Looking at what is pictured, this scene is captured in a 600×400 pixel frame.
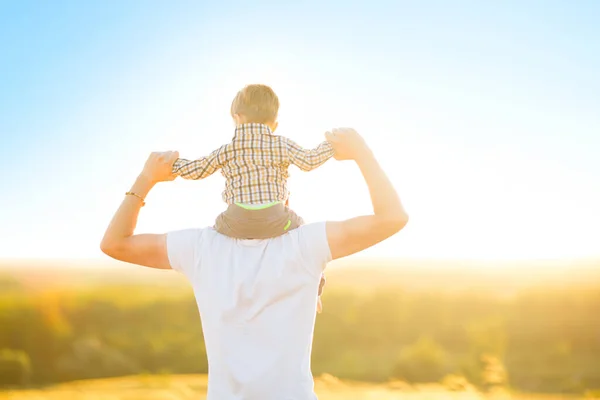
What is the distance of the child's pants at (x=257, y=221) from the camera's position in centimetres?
163

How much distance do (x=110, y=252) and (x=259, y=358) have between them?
2.03 ft

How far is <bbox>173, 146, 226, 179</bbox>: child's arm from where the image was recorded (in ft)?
5.76

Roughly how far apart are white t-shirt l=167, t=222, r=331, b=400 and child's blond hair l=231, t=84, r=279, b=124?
429 millimetres

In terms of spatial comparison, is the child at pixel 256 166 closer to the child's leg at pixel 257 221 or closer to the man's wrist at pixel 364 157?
the child's leg at pixel 257 221

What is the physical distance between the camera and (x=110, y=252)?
1.72 m

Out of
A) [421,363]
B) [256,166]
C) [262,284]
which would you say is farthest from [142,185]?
[421,363]

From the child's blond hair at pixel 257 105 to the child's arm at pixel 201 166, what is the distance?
15 cm

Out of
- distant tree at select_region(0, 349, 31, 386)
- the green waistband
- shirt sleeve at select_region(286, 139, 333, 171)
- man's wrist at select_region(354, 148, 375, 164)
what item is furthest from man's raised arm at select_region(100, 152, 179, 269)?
distant tree at select_region(0, 349, 31, 386)

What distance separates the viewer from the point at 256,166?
67.3 inches

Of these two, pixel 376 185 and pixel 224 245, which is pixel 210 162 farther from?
pixel 376 185

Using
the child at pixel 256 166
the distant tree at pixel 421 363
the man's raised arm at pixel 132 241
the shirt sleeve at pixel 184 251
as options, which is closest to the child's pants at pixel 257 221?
the child at pixel 256 166

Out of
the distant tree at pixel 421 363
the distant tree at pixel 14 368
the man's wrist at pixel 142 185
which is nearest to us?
the man's wrist at pixel 142 185

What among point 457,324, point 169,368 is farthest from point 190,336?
point 457,324

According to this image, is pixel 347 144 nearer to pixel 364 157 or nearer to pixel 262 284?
pixel 364 157
